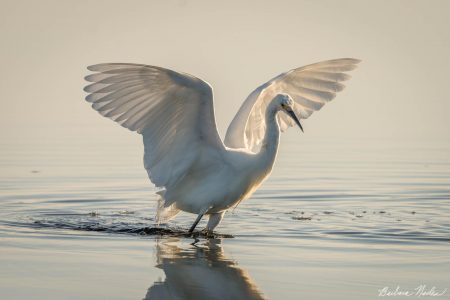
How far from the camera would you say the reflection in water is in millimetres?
7715

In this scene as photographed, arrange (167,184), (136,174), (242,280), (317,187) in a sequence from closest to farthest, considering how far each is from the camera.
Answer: (242,280), (167,184), (317,187), (136,174)

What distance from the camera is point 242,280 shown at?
27.1ft

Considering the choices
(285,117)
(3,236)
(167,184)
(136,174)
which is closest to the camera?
(3,236)

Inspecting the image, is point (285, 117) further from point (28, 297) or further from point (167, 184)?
point (28, 297)

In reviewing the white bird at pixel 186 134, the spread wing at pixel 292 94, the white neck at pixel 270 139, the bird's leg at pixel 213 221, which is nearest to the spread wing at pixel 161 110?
the white bird at pixel 186 134

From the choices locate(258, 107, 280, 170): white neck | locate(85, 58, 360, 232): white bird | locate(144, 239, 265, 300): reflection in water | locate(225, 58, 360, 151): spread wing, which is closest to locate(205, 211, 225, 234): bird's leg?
locate(85, 58, 360, 232): white bird

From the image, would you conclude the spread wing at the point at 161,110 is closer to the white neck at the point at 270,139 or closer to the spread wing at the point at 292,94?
the white neck at the point at 270,139

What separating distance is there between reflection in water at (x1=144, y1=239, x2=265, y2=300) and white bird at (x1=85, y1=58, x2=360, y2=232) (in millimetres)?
1234

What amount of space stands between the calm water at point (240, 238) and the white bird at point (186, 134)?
536 mm

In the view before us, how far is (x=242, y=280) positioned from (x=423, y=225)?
393 centimetres

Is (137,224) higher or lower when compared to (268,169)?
lower

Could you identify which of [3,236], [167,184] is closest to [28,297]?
[3,236]

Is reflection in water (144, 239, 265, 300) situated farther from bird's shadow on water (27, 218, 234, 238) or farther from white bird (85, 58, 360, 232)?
white bird (85, 58, 360, 232)

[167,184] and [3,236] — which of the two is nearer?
[3,236]
